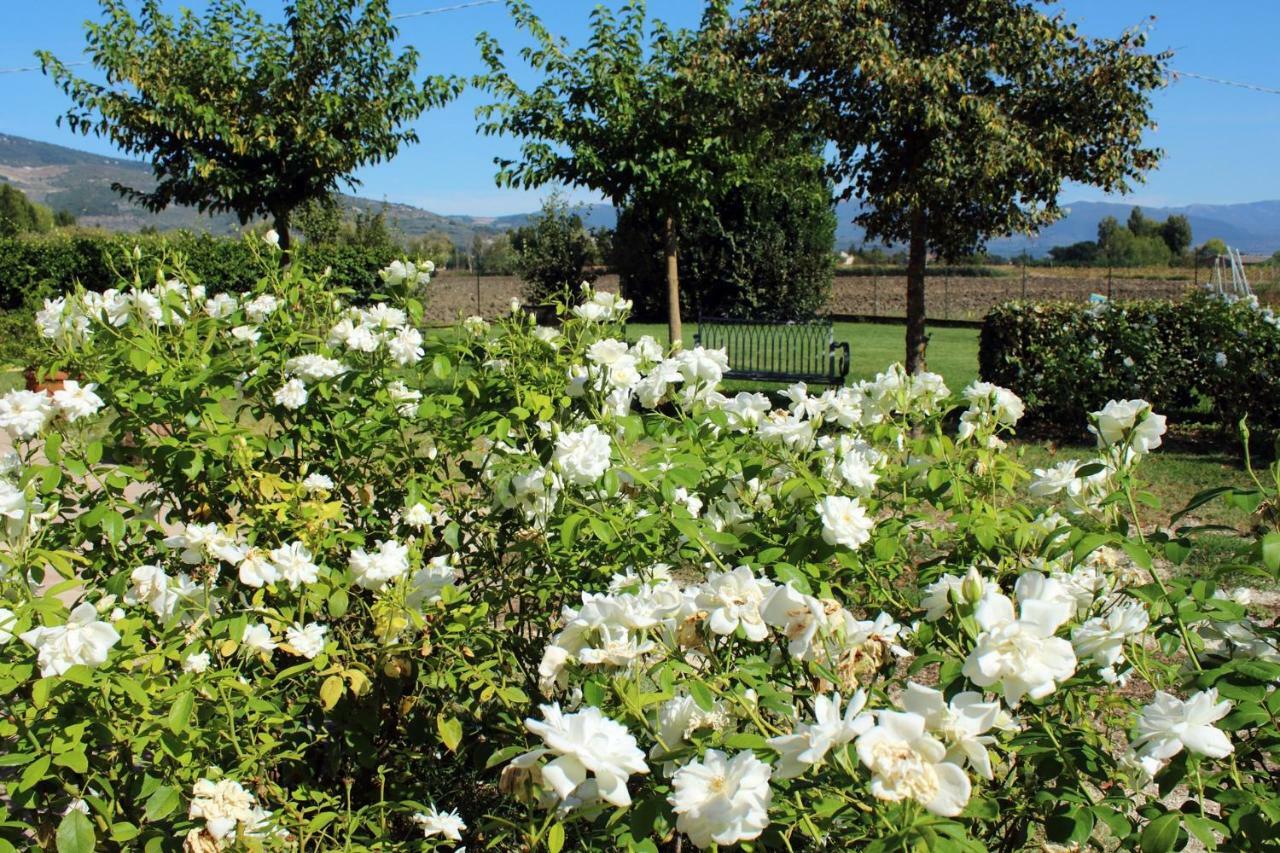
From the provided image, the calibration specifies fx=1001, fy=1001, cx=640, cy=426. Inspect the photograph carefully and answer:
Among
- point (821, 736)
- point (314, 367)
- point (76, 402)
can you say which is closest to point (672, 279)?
point (314, 367)

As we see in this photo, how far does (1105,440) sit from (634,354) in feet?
3.10

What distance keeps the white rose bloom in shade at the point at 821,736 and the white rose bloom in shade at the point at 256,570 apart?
3.58ft

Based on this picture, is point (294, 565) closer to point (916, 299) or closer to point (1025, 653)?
point (1025, 653)

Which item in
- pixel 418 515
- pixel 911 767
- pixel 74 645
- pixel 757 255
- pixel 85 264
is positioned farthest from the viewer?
pixel 757 255

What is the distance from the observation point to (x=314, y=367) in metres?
2.14

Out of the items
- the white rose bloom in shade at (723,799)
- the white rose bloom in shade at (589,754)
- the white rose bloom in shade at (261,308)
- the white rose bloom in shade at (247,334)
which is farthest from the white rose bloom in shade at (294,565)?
the white rose bloom in shade at (723,799)

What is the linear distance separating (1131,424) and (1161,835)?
0.72 meters

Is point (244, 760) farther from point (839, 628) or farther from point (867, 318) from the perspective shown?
point (867, 318)

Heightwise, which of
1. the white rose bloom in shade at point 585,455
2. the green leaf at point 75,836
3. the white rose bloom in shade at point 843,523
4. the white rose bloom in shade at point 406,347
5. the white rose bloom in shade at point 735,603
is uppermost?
the white rose bloom in shade at point 406,347

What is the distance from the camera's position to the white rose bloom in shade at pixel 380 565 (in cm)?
186

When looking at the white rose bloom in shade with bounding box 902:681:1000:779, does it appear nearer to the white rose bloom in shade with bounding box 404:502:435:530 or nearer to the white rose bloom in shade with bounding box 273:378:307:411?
the white rose bloom in shade with bounding box 404:502:435:530

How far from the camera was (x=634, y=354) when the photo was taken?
2158mm

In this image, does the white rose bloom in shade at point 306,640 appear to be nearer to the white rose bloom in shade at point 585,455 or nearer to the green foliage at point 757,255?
the white rose bloom in shade at point 585,455

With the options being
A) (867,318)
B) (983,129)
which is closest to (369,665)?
(983,129)
